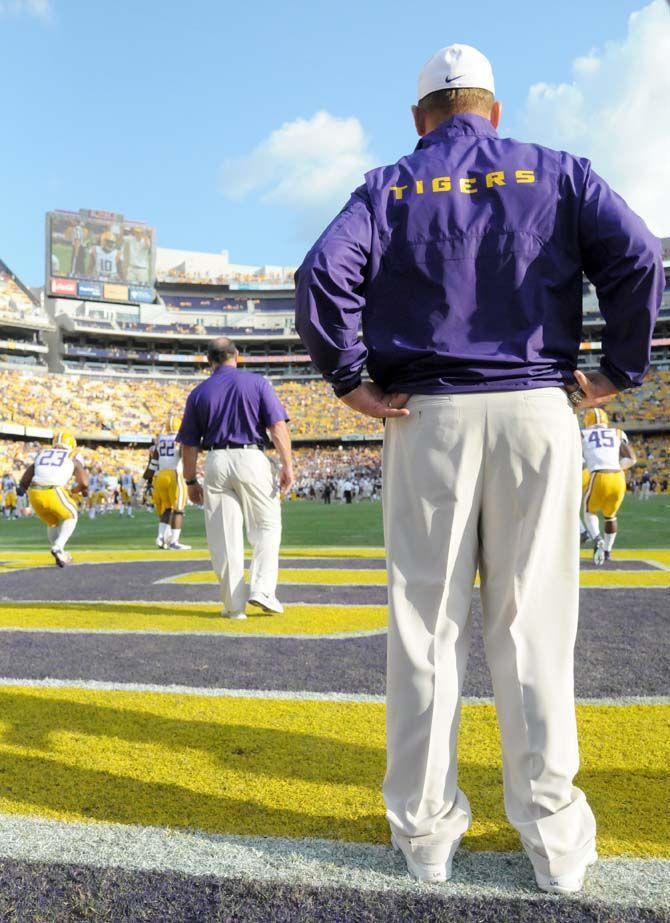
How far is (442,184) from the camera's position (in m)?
1.98

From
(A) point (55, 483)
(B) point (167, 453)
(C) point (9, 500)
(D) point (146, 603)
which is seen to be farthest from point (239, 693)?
(C) point (9, 500)

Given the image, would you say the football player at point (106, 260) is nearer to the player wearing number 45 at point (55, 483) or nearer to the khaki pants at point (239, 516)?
the player wearing number 45 at point (55, 483)

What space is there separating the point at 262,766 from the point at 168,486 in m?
9.23

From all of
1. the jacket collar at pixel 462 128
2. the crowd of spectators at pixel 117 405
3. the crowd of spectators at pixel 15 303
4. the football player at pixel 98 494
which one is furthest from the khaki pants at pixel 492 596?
the crowd of spectators at pixel 15 303

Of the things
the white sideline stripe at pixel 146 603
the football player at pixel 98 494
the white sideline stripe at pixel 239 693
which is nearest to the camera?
the white sideline stripe at pixel 239 693

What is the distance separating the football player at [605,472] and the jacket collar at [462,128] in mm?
7493

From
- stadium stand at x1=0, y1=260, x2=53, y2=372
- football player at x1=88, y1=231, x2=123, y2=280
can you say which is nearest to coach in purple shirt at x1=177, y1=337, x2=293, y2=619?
stadium stand at x1=0, y1=260, x2=53, y2=372

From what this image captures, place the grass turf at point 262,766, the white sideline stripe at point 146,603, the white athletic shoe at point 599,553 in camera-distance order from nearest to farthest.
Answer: the grass turf at point 262,766
the white sideline stripe at point 146,603
the white athletic shoe at point 599,553

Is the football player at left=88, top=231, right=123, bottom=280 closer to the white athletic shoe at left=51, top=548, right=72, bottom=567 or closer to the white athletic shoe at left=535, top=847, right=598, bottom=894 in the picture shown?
the white athletic shoe at left=51, top=548, right=72, bottom=567

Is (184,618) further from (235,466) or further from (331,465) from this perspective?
(331,465)

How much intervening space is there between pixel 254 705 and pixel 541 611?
69.9 inches

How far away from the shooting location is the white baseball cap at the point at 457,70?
2.03 metres

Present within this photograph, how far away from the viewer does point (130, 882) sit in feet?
5.98

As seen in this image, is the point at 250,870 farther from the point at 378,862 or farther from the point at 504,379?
the point at 504,379
